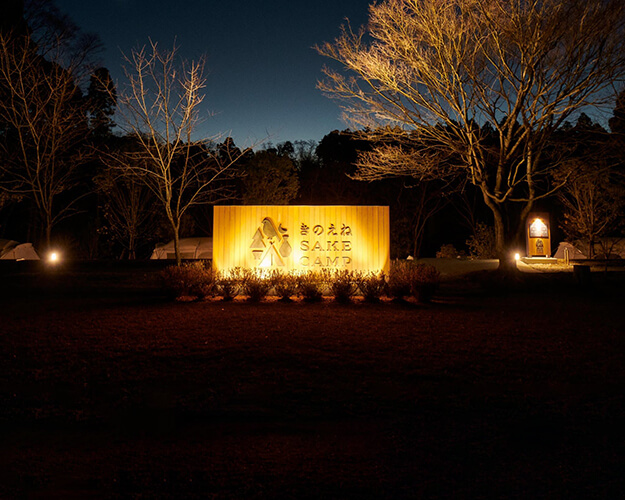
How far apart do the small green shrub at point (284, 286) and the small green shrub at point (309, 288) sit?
0.44ft

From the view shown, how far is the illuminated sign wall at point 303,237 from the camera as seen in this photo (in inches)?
536

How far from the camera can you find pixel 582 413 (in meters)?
4.69

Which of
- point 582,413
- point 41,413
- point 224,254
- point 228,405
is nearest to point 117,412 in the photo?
point 41,413

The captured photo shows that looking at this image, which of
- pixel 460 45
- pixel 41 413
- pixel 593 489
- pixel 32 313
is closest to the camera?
pixel 593 489

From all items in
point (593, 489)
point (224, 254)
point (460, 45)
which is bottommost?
point (593, 489)

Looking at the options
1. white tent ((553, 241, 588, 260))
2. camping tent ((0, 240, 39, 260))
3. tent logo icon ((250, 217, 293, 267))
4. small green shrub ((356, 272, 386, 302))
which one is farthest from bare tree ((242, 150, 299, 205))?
small green shrub ((356, 272, 386, 302))

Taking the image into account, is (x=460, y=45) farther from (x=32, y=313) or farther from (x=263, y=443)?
(x=263, y=443)

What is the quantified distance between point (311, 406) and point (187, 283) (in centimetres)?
775

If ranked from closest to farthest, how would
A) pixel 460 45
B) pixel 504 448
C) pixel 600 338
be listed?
pixel 504 448
pixel 600 338
pixel 460 45

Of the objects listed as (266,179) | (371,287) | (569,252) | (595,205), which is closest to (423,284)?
Result: (371,287)

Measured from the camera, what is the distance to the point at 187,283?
12078 millimetres

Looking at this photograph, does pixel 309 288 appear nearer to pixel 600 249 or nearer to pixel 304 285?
pixel 304 285

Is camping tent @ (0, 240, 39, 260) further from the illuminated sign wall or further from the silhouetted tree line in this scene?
the illuminated sign wall

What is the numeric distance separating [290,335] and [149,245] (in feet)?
86.4
